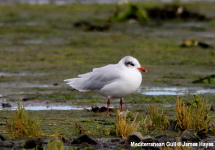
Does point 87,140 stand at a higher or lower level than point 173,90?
lower

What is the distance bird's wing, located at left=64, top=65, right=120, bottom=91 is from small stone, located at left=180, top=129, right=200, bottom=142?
191 cm

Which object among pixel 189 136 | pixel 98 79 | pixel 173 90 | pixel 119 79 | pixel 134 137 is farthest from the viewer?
pixel 173 90

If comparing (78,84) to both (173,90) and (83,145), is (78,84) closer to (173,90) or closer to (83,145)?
(173,90)

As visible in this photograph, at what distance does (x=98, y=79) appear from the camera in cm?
774

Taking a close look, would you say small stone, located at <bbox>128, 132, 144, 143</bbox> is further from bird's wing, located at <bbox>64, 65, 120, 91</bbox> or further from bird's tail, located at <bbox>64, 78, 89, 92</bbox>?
bird's tail, located at <bbox>64, 78, 89, 92</bbox>

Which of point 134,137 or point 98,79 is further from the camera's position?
point 98,79

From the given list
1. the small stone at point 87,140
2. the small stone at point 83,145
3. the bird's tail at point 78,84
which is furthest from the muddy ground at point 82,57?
the small stone at point 83,145

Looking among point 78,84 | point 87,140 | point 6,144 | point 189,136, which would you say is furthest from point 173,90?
point 6,144

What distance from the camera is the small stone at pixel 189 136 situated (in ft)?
18.7

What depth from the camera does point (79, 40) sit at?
1565cm

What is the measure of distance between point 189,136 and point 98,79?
2384 millimetres

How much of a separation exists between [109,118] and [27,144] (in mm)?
2037

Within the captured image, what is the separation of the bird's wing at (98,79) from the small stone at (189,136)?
6.26 ft

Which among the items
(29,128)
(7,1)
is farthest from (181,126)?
(7,1)
